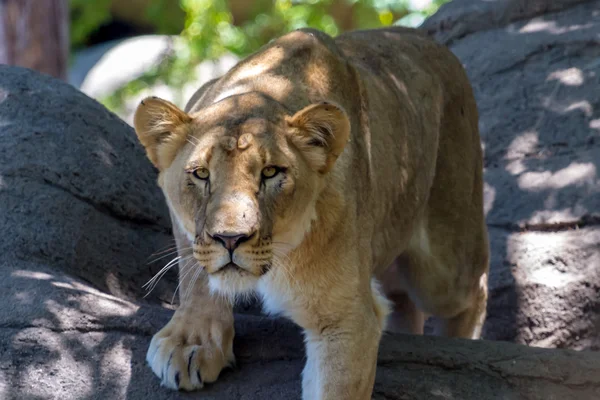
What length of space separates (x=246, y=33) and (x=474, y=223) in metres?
8.91

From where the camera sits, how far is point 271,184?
3186mm

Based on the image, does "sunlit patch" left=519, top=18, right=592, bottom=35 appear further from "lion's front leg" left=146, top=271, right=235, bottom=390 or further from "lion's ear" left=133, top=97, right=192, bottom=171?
"lion's ear" left=133, top=97, right=192, bottom=171

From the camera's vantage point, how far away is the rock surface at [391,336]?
3764mm

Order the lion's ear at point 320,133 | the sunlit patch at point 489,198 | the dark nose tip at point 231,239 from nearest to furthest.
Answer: the dark nose tip at point 231,239, the lion's ear at point 320,133, the sunlit patch at point 489,198

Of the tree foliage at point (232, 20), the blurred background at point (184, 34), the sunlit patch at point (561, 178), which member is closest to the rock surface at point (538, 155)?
the sunlit patch at point (561, 178)

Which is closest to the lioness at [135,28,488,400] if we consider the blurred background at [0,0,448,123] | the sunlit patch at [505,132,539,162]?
the sunlit patch at [505,132,539,162]

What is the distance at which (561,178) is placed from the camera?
601cm

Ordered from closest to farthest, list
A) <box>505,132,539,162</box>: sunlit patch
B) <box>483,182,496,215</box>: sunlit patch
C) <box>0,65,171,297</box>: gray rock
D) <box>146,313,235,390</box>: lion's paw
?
<box>146,313,235,390</box>: lion's paw, <box>0,65,171,297</box>: gray rock, <box>483,182,496,215</box>: sunlit patch, <box>505,132,539,162</box>: sunlit patch

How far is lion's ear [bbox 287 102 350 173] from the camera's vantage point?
328 cm

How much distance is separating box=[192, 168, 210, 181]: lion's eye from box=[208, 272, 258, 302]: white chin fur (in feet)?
1.07

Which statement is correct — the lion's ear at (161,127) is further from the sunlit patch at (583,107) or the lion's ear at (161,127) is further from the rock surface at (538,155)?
the sunlit patch at (583,107)

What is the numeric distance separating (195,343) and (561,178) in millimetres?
3129

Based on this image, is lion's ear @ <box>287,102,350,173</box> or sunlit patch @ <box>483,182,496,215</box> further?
sunlit patch @ <box>483,182,496,215</box>

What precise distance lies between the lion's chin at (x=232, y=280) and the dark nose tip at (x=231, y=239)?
0.09 metres
